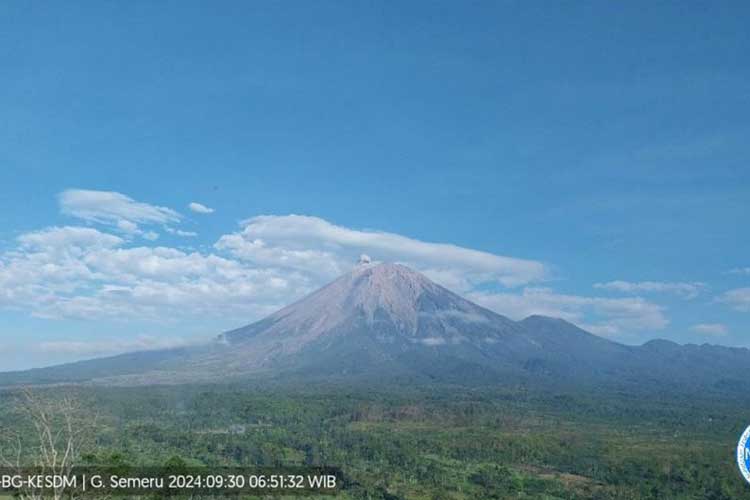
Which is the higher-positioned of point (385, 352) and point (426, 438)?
point (385, 352)

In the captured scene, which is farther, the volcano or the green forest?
the volcano

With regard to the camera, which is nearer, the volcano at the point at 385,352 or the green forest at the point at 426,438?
the green forest at the point at 426,438

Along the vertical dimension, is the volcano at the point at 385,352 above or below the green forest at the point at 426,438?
above

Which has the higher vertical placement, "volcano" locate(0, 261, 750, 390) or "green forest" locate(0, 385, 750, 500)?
"volcano" locate(0, 261, 750, 390)

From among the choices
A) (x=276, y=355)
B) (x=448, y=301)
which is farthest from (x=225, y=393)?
(x=448, y=301)
